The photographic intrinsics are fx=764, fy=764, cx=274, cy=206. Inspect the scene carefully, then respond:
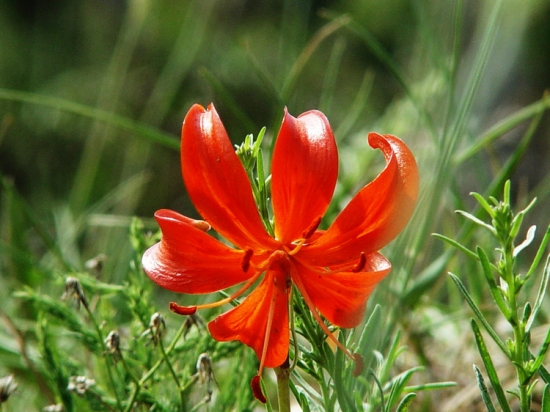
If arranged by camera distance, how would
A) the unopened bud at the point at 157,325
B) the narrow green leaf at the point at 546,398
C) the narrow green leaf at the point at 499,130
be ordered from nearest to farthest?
the narrow green leaf at the point at 546,398, the unopened bud at the point at 157,325, the narrow green leaf at the point at 499,130

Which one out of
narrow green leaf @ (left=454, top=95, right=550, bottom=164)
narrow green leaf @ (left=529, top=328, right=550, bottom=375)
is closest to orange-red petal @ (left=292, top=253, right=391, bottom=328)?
narrow green leaf @ (left=529, top=328, right=550, bottom=375)

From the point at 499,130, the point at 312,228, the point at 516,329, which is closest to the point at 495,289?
the point at 516,329

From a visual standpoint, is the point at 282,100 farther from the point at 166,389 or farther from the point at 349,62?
the point at 349,62

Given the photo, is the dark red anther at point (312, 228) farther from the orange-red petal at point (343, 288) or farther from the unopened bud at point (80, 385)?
the unopened bud at point (80, 385)

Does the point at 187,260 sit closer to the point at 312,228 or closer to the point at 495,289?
the point at 312,228

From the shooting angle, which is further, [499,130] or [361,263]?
[499,130]

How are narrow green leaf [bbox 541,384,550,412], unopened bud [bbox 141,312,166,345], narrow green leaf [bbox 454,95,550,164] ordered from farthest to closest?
narrow green leaf [bbox 454,95,550,164], unopened bud [bbox 141,312,166,345], narrow green leaf [bbox 541,384,550,412]

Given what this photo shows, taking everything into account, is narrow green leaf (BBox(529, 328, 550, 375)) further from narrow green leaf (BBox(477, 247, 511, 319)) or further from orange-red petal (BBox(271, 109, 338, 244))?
orange-red petal (BBox(271, 109, 338, 244))

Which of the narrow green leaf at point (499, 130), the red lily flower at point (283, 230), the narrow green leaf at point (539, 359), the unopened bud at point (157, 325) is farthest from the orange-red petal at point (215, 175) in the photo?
the narrow green leaf at point (499, 130)
